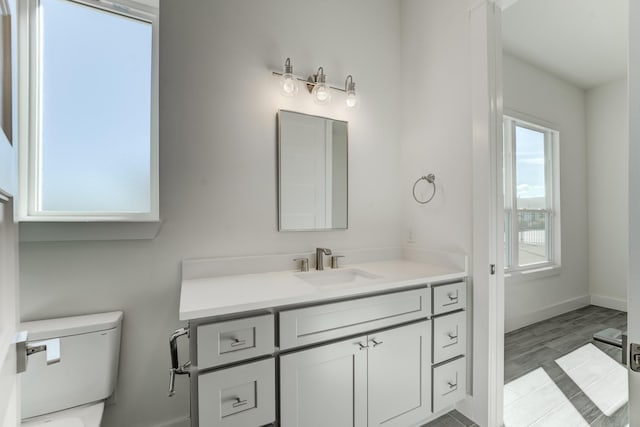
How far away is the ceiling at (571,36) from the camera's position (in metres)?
2.16

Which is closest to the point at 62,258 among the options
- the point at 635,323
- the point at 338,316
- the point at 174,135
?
the point at 174,135

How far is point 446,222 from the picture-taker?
181cm

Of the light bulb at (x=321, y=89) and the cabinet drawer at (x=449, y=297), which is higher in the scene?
the light bulb at (x=321, y=89)

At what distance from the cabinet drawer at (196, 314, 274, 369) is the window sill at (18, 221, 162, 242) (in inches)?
26.3

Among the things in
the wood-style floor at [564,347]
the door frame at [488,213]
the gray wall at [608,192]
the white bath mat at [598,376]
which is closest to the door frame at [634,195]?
the door frame at [488,213]

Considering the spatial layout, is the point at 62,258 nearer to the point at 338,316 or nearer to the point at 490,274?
the point at 338,316

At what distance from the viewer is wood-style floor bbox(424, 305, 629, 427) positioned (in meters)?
1.63

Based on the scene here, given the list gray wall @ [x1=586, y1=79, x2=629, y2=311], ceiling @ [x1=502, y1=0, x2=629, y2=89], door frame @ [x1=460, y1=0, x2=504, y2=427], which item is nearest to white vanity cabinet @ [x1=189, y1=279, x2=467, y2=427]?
door frame @ [x1=460, y1=0, x2=504, y2=427]

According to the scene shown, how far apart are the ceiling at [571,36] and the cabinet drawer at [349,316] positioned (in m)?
2.11

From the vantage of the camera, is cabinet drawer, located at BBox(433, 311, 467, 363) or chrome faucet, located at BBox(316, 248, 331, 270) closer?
cabinet drawer, located at BBox(433, 311, 467, 363)

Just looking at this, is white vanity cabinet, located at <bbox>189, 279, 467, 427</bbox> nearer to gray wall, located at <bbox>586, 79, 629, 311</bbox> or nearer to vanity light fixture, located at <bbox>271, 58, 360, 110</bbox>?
vanity light fixture, located at <bbox>271, 58, 360, 110</bbox>

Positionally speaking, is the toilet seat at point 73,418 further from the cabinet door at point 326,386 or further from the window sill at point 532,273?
the window sill at point 532,273

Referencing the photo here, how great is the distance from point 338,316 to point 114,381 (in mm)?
1055

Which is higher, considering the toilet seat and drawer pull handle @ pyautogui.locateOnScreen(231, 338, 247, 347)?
drawer pull handle @ pyautogui.locateOnScreen(231, 338, 247, 347)
